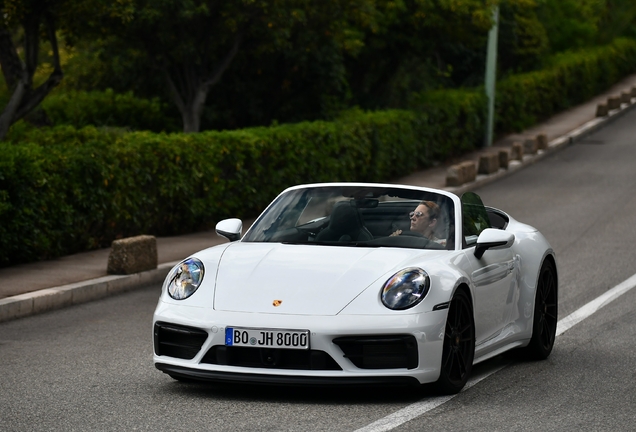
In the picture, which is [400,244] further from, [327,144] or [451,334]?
[327,144]

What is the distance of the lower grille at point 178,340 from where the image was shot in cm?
690

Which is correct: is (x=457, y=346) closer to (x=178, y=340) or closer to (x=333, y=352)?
(x=333, y=352)

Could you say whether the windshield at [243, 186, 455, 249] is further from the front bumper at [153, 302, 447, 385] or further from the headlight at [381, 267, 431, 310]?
the front bumper at [153, 302, 447, 385]

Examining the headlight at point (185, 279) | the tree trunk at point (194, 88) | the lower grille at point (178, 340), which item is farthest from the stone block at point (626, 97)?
the lower grille at point (178, 340)

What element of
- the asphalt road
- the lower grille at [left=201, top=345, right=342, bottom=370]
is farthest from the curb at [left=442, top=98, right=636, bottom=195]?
the lower grille at [left=201, top=345, right=342, bottom=370]

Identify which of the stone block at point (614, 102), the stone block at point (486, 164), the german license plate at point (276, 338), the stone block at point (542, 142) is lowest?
the stone block at point (614, 102)

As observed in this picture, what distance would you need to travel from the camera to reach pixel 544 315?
8969 millimetres

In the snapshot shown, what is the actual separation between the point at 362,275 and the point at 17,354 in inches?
129

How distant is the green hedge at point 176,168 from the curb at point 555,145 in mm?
1857

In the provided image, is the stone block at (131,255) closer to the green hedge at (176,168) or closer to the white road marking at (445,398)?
the green hedge at (176,168)

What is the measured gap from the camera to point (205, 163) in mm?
18266

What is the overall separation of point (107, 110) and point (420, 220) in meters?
20.1

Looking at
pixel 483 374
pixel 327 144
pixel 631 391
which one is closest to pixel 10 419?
pixel 483 374

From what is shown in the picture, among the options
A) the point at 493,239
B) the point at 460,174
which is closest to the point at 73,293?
the point at 493,239
